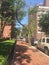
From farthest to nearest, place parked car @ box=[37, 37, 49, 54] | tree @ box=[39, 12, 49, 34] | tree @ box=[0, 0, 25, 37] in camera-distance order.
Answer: tree @ box=[39, 12, 49, 34]
tree @ box=[0, 0, 25, 37]
parked car @ box=[37, 37, 49, 54]

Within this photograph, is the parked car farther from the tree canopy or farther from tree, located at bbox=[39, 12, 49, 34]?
tree, located at bbox=[39, 12, 49, 34]

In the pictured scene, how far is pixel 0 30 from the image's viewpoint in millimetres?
36625

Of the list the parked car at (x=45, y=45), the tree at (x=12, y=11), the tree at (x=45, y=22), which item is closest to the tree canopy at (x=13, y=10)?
the tree at (x=12, y=11)

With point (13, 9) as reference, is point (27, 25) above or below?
below

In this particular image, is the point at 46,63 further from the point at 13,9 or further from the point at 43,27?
the point at 43,27

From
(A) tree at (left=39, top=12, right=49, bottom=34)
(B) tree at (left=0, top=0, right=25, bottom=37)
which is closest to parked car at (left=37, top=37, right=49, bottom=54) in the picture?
(B) tree at (left=0, top=0, right=25, bottom=37)

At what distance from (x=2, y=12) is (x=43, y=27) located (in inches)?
892

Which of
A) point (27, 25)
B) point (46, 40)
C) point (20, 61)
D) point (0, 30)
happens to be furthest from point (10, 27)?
point (20, 61)

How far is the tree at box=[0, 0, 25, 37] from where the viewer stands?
31.9 meters

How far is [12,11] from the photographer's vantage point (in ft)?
111

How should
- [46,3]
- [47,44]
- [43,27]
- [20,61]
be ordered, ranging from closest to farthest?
[20,61] → [47,44] → [43,27] → [46,3]

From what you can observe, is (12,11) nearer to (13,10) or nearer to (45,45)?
(13,10)

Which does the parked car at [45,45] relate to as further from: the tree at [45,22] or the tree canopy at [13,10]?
the tree at [45,22]

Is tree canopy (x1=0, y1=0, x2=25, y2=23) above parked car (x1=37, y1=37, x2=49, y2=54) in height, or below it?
above
